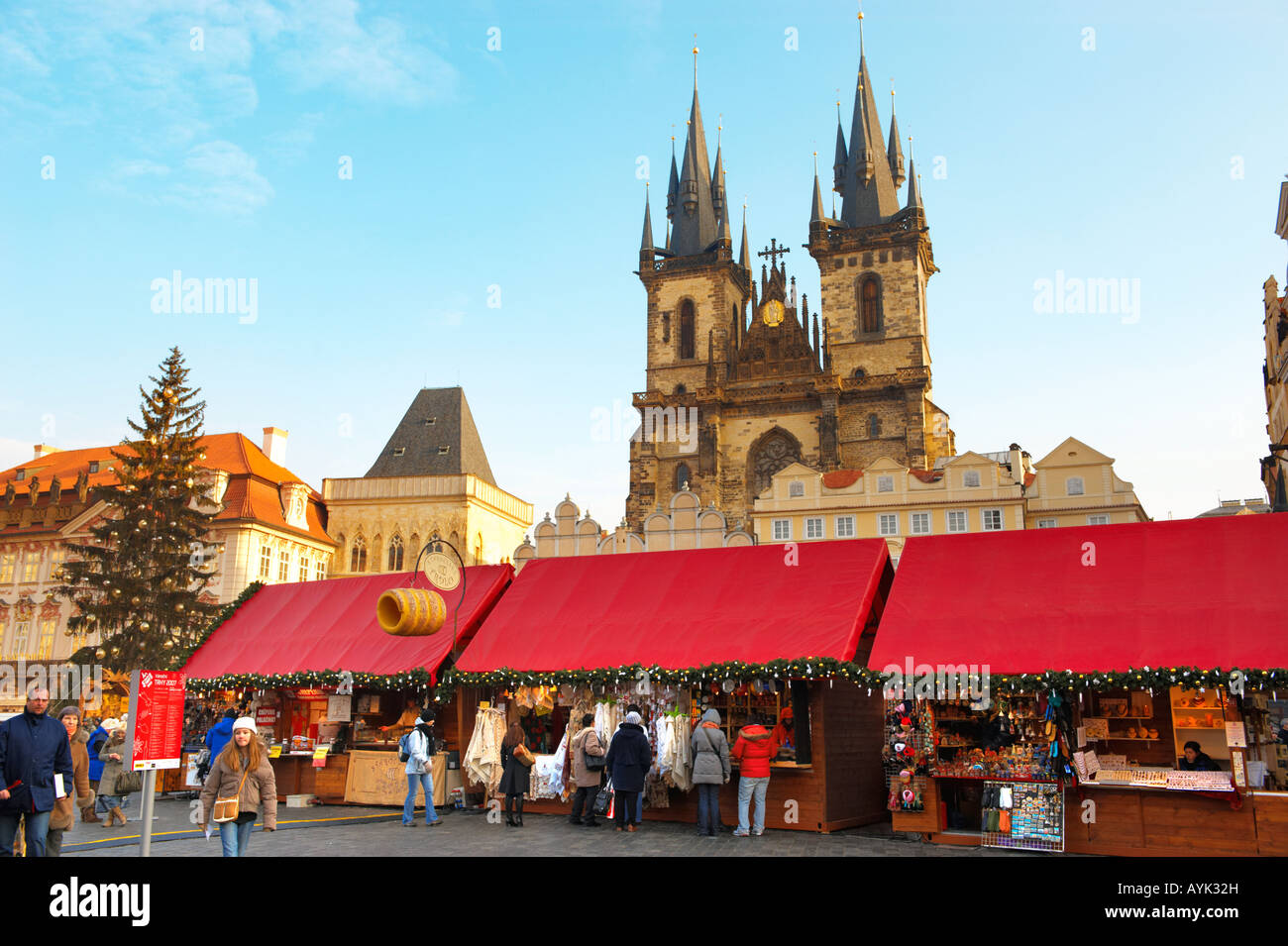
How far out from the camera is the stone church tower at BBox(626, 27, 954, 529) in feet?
164

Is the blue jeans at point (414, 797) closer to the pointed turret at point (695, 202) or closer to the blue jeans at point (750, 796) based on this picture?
the blue jeans at point (750, 796)

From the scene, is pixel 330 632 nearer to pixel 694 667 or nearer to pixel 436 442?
pixel 694 667

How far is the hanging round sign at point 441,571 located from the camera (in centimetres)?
1499

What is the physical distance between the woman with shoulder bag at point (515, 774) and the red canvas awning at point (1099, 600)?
451cm

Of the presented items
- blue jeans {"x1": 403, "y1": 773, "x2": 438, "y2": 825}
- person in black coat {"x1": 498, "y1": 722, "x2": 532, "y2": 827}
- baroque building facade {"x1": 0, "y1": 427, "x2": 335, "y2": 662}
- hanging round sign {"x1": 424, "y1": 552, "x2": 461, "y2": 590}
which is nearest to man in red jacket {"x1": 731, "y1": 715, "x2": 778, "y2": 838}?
person in black coat {"x1": 498, "y1": 722, "x2": 532, "y2": 827}

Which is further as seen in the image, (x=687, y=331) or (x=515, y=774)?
(x=687, y=331)

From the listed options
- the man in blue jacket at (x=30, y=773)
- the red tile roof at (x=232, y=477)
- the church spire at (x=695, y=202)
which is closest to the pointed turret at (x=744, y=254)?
the church spire at (x=695, y=202)

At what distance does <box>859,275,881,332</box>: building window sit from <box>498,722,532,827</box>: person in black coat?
143 ft

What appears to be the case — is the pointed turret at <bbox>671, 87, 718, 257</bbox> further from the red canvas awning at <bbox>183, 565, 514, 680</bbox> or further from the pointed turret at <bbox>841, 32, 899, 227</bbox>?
the red canvas awning at <bbox>183, 565, 514, 680</bbox>

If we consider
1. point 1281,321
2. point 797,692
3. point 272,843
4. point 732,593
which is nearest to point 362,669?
point 272,843

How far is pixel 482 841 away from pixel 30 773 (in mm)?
4858

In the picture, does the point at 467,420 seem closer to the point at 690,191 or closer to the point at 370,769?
the point at 690,191

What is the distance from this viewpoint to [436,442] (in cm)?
4856

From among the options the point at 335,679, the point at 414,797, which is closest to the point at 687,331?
the point at 335,679
